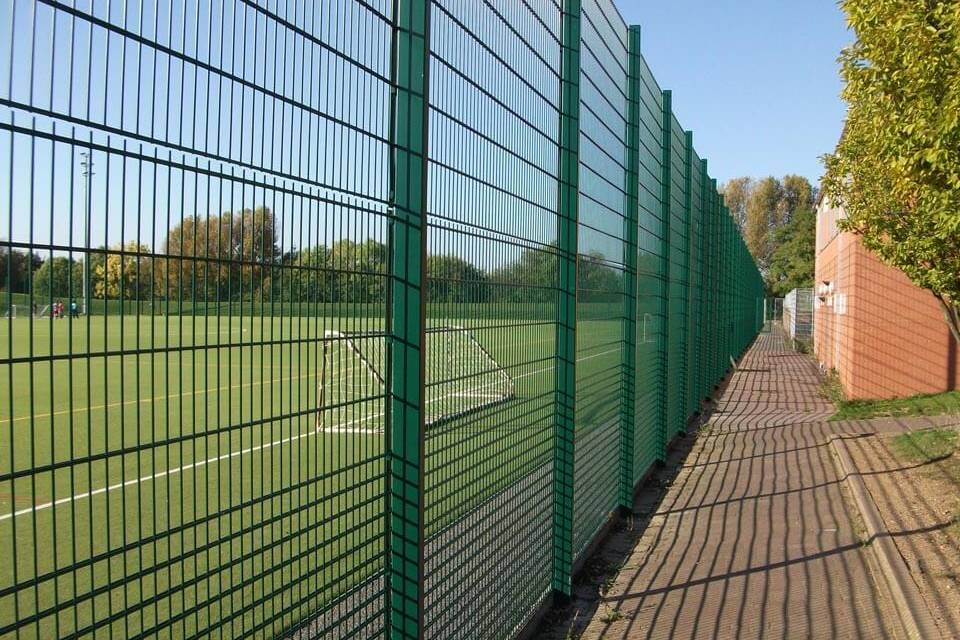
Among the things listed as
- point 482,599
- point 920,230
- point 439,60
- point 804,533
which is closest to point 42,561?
point 482,599

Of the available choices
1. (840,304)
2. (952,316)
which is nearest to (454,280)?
(952,316)

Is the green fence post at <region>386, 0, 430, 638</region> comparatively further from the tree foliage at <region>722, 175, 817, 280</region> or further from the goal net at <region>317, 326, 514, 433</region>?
the tree foliage at <region>722, 175, 817, 280</region>

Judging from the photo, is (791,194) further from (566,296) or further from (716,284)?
(566,296)

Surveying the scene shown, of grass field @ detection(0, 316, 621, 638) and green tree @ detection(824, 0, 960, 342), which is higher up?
green tree @ detection(824, 0, 960, 342)

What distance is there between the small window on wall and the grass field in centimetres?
1359

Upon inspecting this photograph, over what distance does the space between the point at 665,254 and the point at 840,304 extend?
12.2 meters

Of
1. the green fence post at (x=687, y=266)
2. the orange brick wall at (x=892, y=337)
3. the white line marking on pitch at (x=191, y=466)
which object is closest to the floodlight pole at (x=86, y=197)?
the white line marking on pitch at (x=191, y=466)

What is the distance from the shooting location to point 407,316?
11.1ft

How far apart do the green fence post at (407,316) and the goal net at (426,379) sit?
0.32 ft

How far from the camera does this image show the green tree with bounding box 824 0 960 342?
709 centimetres

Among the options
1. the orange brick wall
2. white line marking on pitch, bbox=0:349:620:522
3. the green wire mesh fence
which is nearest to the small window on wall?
the orange brick wall

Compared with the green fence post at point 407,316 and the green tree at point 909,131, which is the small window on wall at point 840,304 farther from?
the green fence post at point 407,316

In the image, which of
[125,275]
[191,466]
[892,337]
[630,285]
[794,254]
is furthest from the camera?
[794,254]

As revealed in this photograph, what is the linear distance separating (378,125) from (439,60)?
23.5 inches
